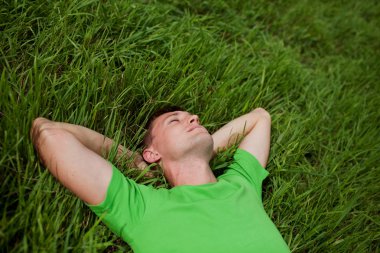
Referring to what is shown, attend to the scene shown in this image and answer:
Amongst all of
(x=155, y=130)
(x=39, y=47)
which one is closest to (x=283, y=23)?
(x=155, y=130)

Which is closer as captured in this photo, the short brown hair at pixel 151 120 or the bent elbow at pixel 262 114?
the short brown hair at pixel 151 120

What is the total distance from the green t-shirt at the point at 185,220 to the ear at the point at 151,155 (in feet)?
1.03

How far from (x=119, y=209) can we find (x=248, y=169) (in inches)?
36.8

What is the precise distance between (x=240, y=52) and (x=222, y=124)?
3.14ft

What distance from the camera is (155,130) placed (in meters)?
2.24

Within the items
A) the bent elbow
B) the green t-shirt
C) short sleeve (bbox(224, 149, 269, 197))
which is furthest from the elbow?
the bent elbow

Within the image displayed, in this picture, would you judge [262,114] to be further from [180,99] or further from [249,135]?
[180,99]

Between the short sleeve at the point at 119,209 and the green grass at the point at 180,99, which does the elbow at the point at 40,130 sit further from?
the short sleeve at the point at 119,209

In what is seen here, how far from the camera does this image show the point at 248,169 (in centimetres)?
224

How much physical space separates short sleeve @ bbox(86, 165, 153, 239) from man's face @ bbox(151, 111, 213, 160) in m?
0.43

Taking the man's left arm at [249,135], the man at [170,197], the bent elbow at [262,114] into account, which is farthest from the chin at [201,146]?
the bent elbow at [262,114]

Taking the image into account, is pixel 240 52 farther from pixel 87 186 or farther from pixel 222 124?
pixel 87 186

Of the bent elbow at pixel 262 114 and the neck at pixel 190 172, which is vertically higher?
the bent elbow at pixel 262 114

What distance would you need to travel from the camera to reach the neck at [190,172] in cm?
203
